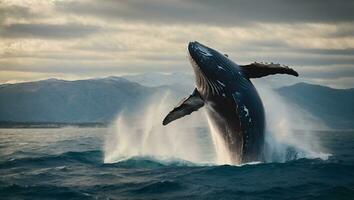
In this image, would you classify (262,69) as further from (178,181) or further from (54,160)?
(54,160)

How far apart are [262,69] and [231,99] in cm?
200

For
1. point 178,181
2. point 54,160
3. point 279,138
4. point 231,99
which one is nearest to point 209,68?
point 231,99

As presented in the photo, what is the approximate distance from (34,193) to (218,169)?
6.76 metres

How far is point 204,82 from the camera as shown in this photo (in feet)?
52.2

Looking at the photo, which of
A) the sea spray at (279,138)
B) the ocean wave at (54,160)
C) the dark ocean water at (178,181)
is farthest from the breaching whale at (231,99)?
the ocean wave at (54,160)

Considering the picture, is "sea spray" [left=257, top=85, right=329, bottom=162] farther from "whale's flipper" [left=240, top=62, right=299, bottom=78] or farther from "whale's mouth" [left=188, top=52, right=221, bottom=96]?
"whale's mouth" [left=188, top=52, right=221, bottom=96]

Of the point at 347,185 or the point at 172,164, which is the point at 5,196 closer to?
the point at 172,164

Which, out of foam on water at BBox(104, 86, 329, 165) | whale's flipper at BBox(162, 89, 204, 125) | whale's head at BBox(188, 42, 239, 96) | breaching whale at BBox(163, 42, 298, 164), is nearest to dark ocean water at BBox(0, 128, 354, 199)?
breaching whale at BBox(163, 42, 298, 164)

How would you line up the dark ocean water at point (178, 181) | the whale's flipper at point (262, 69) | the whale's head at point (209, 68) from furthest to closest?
Result: the whale's flipper at point (262, 69) → the whale's head at point (209, 68) → the dark ocean water at point (178, 181)

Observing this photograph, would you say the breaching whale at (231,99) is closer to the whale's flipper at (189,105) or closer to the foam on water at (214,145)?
the whale's flipper at (189,105)

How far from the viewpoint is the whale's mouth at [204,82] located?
15.7 meters

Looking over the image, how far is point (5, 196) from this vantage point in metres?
14.3

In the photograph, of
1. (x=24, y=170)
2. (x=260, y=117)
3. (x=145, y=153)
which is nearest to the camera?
(x=260, y=117)

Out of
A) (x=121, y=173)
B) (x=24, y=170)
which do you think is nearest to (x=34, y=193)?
(x=121, y=173)
